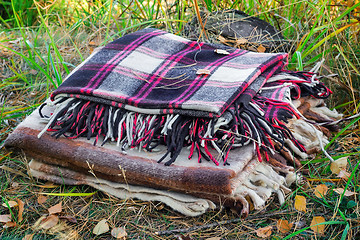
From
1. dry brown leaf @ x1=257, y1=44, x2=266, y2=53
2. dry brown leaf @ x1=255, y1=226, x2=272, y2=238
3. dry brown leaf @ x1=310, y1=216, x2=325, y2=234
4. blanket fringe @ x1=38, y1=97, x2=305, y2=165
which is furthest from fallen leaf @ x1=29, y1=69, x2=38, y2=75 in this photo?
dry brown leaf @ x1=310, y1=216, x2=325, y2=234

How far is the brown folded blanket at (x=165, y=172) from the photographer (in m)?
1.31

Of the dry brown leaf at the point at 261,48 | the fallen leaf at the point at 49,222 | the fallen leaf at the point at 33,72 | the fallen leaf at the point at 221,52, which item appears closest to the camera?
the fallen leaf at the point at 49,222

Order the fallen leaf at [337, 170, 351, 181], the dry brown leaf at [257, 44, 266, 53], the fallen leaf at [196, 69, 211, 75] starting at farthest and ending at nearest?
the dry brown leaf at [257, 44, 266, 53] → the fallen leaf at [196, 69, 211, 75] → the fallen leaf at [337, 170, 351, 181]

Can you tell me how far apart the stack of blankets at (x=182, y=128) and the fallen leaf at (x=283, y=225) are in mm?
83

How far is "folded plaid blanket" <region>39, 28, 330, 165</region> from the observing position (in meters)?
1.40

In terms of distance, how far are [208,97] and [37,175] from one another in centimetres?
80

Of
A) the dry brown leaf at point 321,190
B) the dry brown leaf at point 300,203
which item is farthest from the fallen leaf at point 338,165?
the dry brown leaf at point 300,203

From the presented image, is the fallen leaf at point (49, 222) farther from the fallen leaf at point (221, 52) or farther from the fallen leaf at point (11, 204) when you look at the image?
the fallen leaf at point (221, 52)

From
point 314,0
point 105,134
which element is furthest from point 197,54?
point 314,0

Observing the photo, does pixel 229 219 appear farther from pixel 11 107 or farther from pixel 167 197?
pixel 11 107

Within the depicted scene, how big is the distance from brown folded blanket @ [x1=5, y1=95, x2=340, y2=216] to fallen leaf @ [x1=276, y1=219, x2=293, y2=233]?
0.09m

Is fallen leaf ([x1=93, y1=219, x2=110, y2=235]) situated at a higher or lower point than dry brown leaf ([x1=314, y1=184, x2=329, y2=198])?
lower

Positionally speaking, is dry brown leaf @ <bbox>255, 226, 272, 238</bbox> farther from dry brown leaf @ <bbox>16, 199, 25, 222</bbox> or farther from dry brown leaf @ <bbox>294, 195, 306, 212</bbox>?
dry brown leaf @ <bbox>16, 199, 25, 222</bbox>

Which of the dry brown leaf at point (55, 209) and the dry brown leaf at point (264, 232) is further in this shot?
the dry brown leaf at point (55, 209)
